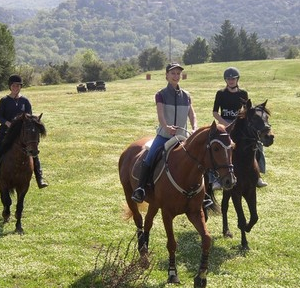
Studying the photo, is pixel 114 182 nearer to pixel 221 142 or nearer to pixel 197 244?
pixel 197 244

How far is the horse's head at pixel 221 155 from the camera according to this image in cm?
757

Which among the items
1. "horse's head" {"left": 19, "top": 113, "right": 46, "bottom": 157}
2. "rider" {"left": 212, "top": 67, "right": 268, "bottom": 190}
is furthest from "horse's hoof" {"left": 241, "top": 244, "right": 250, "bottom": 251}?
"horse's head" {"left": 19, "top": 113, "right": 46, "bottom": 157}

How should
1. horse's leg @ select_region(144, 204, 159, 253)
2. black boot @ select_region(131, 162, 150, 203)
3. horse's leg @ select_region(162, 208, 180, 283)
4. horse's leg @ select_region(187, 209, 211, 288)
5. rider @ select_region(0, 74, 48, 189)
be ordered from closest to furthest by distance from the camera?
1. horse's leg @ select_region(187, 209, 211, 288)
2. horse's leg @ select_region(162, 208, 180, 283)
3. black boot @ select_region(131, 162, 150, 203)
4. horse's leg @ select_region(144, 204, 159, 253)
5. rider @ select_region(0, 74, 48, 189)

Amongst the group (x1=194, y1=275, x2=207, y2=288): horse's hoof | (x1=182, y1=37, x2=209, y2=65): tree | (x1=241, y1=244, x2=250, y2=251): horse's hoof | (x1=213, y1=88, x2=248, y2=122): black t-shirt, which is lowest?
(x1=241, y1=244, x2=250, y2=251): horse's hoof

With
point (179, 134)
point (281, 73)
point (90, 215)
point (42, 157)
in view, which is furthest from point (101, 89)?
point (179, 134)

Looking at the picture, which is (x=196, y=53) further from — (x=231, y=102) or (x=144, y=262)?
(x=144, y=262)

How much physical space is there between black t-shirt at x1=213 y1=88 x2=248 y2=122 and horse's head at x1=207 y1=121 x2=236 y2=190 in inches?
161

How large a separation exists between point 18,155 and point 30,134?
937 millimetres

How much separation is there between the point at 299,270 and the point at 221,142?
409 cm

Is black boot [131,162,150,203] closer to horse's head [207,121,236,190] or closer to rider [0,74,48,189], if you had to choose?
horse's head [207,121,236,190]

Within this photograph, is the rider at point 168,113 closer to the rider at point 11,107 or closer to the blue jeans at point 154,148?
the blue jeans at point 154,148

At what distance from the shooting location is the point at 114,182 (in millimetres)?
18906

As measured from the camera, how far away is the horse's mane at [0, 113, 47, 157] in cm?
1143

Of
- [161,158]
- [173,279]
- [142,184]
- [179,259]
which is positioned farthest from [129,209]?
[173,279]
